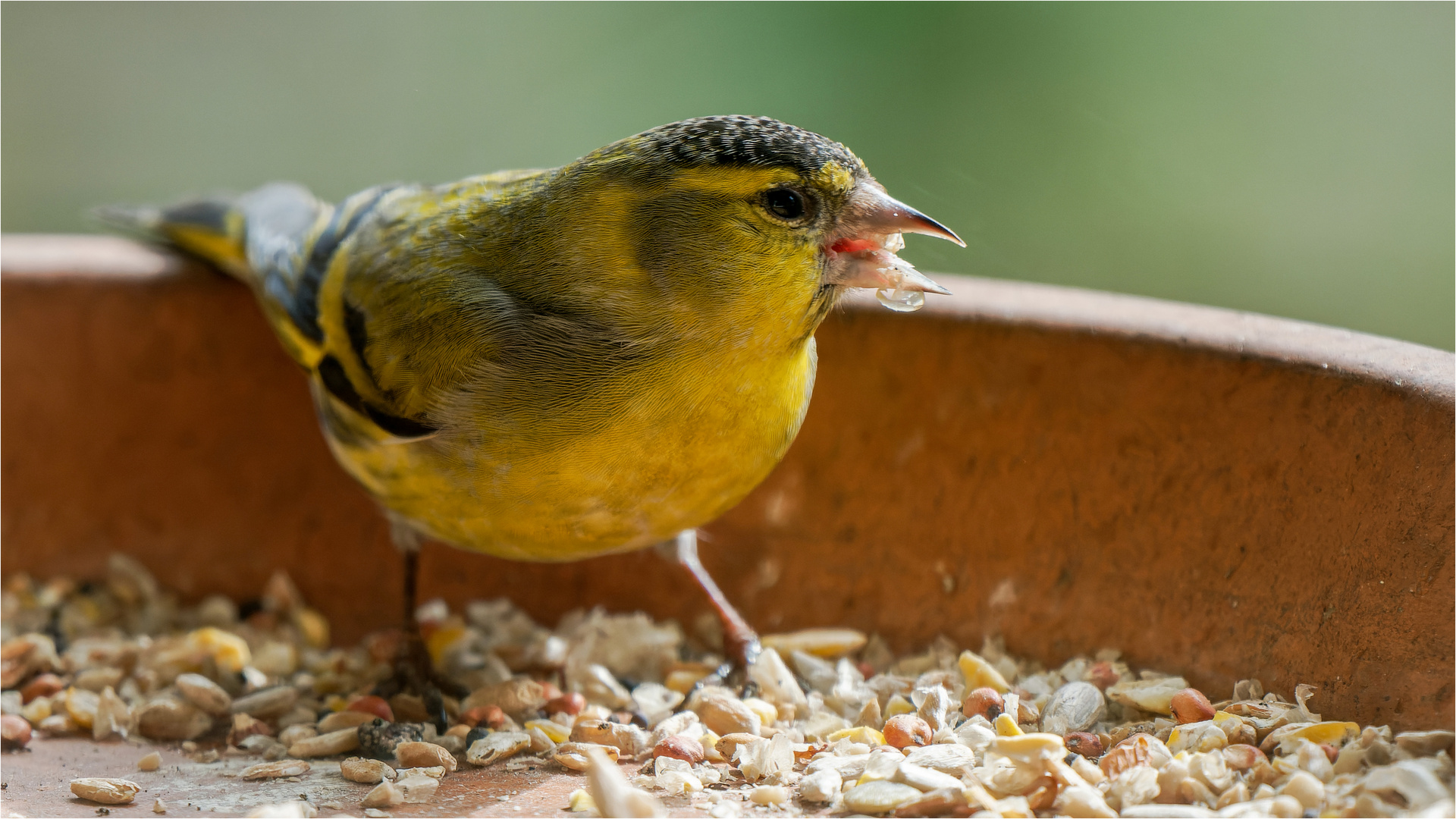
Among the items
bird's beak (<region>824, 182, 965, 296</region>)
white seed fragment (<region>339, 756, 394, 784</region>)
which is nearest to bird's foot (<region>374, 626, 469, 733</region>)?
white seed fragment (<region>339, 756, 394, 784</region>)

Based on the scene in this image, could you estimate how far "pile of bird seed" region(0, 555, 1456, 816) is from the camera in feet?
6.33

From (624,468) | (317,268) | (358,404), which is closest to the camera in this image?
(624,468)

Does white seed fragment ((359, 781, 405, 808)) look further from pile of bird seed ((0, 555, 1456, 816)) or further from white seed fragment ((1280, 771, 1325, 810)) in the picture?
white seed fragment ((1280, 771, 1325, 810))

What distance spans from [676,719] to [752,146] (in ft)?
3.73

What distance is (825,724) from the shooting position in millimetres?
2430

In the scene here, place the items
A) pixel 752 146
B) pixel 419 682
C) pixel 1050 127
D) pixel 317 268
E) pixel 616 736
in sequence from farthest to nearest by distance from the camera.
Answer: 1. pixel 1050 127
2. pixel 317 268
3. pixel 419 682
4. pixel 616 736
5. pixel 752 146

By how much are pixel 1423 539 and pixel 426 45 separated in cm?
541

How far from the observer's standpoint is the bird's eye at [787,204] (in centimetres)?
218

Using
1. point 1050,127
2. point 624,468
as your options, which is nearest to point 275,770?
point 624,468

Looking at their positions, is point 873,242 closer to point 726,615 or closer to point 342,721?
point 726,615

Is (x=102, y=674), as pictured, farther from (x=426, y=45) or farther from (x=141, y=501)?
(x=426, y=45)

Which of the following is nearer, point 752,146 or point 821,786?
point 821,786

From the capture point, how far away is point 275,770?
227 centimetres

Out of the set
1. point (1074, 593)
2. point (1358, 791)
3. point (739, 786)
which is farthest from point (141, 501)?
point (1358, 791)
